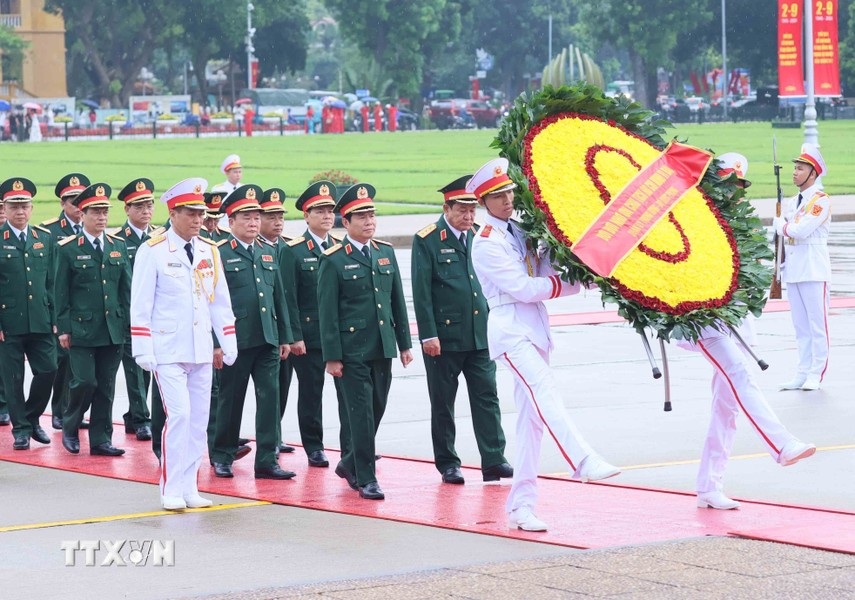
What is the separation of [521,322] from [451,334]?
5.65 feet

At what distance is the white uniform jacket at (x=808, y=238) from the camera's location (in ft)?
44.3

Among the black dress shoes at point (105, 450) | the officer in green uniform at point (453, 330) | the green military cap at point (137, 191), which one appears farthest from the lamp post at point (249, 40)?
the officer in green uniform at point (453, 330)

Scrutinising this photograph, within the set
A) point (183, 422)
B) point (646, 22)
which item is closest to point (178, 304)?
point (183, 422)

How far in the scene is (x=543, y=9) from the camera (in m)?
119

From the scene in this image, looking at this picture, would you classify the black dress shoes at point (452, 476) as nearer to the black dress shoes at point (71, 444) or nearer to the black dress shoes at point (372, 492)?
the black dress shoes at point (372, 492)

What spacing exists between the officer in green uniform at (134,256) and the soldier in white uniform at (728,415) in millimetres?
4633

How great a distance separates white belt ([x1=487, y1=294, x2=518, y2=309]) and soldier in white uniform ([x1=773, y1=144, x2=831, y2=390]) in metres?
5.29

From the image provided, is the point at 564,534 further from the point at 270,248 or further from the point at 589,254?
the point at 270,248

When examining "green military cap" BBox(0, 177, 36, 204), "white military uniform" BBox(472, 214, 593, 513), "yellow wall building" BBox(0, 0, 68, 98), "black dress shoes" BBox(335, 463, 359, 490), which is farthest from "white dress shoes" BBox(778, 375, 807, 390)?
"yellow wall building" BBox(0, 0, 68, 98)

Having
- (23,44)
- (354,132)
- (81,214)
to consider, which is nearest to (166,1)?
(23,44)

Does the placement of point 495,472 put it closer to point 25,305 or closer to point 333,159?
point 25,305

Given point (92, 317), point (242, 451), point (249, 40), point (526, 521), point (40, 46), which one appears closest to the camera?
point (526, 521)

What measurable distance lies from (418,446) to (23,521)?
325cm

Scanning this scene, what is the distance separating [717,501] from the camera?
28.7 ft
